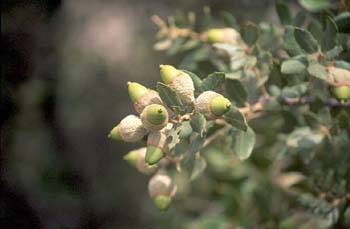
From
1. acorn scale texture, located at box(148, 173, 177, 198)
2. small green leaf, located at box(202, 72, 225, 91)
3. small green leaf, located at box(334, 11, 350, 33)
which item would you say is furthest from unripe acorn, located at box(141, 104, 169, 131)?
small green leaf, located at box(334, 11, 350, 33)

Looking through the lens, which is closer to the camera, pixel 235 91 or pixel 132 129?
pixel 132 129

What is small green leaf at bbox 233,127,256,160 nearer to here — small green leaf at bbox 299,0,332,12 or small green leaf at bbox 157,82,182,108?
small green leaf at bbox 157,82,182,108

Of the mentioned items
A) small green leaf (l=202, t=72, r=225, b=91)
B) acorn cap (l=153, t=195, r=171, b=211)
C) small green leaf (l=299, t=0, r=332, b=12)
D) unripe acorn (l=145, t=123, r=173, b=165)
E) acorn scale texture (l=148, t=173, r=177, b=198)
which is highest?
small green leaf (l=299, t=0, r=332, b=12)

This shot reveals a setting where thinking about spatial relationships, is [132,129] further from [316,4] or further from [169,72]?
[316,4]

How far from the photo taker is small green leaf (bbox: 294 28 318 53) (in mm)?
1101

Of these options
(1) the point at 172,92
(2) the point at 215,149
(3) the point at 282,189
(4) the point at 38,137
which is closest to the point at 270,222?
(3) the point at 282,189

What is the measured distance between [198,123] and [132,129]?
11 cm

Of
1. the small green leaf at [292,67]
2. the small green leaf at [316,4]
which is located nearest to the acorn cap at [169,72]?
the small green leaf at [292,67]

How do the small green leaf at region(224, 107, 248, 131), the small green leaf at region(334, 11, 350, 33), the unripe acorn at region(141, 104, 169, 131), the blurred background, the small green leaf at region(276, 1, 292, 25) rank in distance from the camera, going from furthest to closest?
1. the blurred background
2. the small green leaf at region(276, 1, 292, 25)
3. the small green leaf at region(334, 11, 350, 33)
4. the small green leaf at region(224, 107, 248, 131)
5. the unripe acorn at region(141, 104, 169, 131)

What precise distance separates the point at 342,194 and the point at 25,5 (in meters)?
1.22

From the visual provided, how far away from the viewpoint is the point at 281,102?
4.11 feet

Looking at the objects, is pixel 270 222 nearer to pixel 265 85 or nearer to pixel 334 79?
pixel 265 85

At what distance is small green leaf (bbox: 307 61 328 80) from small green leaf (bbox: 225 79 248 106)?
0.17 meters

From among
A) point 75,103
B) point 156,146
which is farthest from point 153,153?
point 75,103
